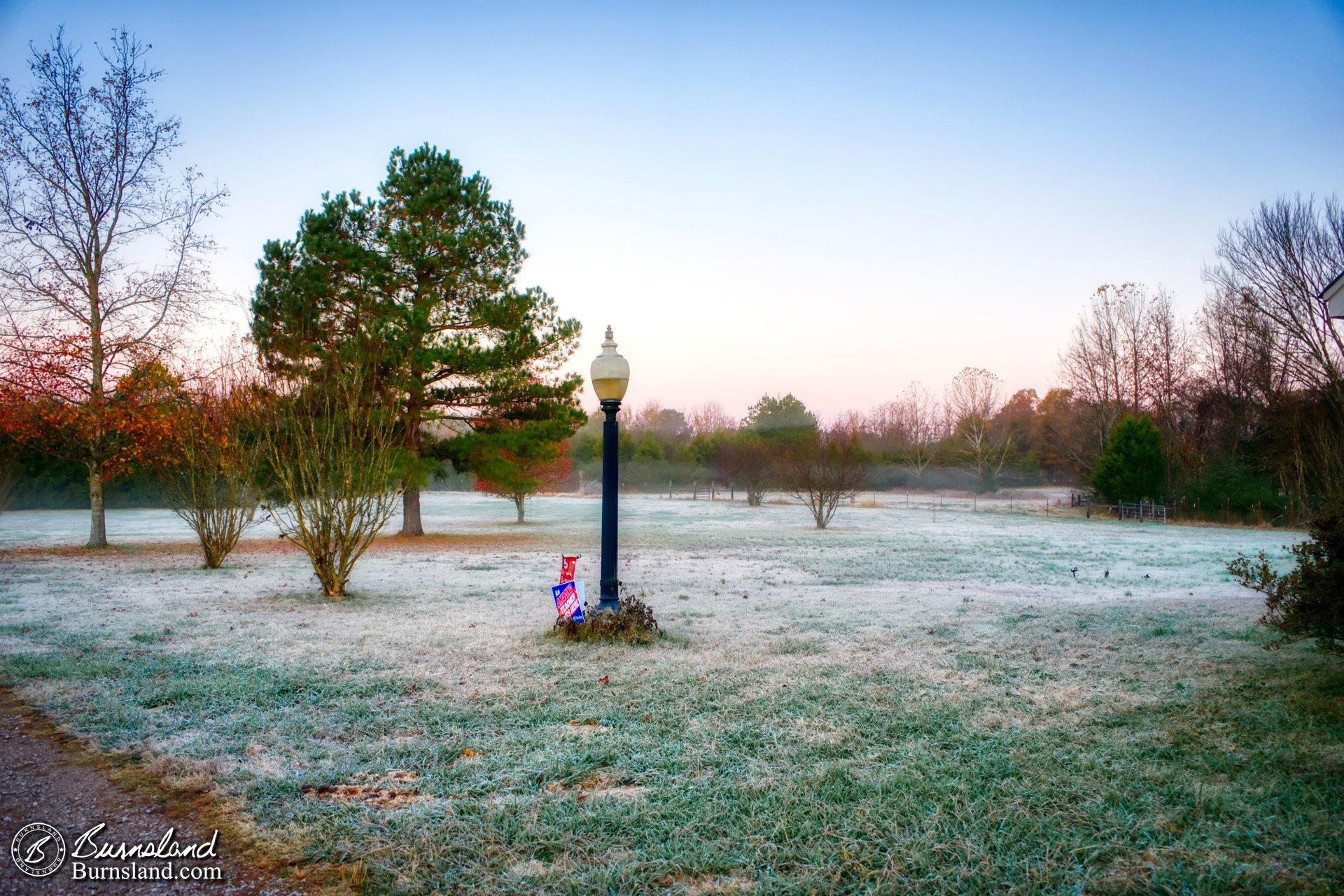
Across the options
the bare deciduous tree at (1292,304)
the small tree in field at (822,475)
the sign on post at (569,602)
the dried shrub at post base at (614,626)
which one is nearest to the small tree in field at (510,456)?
the small tree in field at (822,475)

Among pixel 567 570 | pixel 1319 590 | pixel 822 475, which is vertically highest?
pixel 822 475

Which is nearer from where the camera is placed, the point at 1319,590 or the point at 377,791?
the point at 377,791

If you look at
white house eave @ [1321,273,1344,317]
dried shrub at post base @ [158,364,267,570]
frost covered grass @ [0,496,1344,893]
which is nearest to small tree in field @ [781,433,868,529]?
frost covered grass @ [0,496,1344,893]

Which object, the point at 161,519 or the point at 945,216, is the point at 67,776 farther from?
the point at 161,519

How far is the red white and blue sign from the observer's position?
6.46m

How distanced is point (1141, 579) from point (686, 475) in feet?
119

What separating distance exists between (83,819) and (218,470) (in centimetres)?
1023

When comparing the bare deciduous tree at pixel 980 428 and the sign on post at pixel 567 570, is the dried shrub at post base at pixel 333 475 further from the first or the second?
the bare deciduous tree at pixel 980 428

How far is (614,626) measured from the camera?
630 cm

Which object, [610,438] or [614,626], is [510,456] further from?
[614,626]

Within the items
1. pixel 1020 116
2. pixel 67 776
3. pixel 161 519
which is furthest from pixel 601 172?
pixel 161 519

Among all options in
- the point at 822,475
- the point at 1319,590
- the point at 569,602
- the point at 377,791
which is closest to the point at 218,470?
the point at 569,602

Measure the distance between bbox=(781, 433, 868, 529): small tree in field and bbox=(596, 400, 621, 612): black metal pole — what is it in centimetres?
1725

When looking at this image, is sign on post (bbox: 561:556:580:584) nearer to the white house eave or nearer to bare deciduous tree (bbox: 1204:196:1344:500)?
the white house eave
